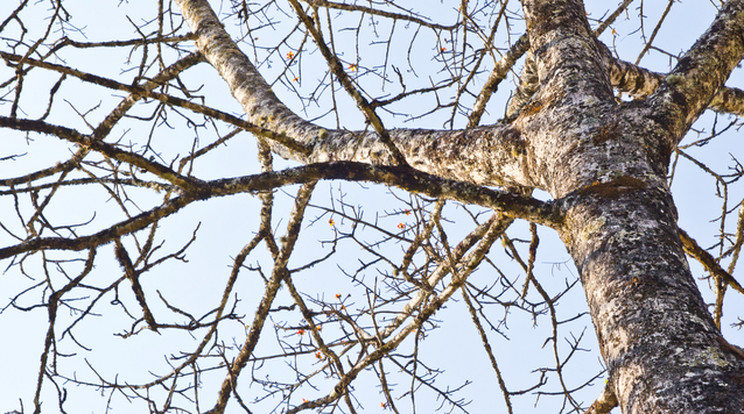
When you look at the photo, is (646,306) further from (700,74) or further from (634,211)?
(700,74)

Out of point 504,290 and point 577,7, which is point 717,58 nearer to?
point 577,7

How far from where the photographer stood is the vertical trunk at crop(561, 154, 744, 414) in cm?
94

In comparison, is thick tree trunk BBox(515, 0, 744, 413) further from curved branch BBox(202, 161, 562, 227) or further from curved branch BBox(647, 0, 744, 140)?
curved branch BBox(202, 161, 562, 227)

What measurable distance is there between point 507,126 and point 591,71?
316mm

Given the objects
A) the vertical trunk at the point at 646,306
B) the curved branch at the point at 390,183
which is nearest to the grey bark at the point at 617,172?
the vertical trunk at the point at 646,306

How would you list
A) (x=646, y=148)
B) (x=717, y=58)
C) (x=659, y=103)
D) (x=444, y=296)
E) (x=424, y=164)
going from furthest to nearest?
(x=444, y=296)
(x=424, y=164)
(x=717, y=58)
(x=659, y=103)
(x=646, y=148)

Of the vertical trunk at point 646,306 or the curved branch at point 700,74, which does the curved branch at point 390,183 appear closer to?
the vertical trunk at point 646,306

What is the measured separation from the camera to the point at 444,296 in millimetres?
2564

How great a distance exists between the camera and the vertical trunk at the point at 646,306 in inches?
37.0

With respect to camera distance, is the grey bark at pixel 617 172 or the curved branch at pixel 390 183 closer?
the grey bark at pixel 617 172

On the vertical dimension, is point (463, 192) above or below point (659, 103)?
below

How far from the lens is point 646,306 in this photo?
1072 mm

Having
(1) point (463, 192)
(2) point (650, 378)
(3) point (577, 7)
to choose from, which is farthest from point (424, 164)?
(2) point (650, 378)

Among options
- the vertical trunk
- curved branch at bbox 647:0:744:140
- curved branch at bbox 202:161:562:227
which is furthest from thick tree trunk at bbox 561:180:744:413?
curved branch at bbox 647:0:744:140
